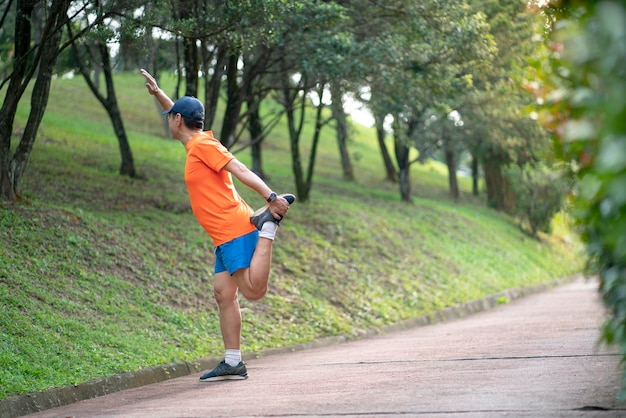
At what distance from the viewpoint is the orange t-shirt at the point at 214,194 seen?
29.0 ft

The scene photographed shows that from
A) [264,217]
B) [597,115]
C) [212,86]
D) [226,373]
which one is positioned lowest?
[226,373]

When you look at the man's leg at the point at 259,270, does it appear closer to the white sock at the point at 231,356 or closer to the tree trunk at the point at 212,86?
the white sock at the point at 231,356

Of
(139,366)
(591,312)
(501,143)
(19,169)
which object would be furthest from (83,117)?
(139,366)

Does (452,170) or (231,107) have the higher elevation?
(231,107)

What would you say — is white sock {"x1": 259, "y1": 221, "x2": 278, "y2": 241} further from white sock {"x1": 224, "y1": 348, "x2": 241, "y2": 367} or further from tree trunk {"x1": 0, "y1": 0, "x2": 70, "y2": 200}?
tree trunk {"x1": 0, "y1": 0, "x2": 70, "y2": 200}

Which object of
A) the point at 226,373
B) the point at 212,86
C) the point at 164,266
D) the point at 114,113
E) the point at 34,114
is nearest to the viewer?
the point at 226,373

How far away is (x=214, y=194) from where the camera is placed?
8898 millimetres

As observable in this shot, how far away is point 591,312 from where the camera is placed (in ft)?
52.6

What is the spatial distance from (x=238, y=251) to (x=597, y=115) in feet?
19.1

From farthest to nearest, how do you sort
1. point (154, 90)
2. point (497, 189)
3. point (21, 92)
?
point (497, 189)
point (21, 92)
point (154, 90)

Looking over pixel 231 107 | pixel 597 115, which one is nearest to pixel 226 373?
pixel 597 115

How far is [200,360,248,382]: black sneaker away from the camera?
30.3 feet

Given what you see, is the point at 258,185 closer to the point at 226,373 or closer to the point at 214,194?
the point at 214,194

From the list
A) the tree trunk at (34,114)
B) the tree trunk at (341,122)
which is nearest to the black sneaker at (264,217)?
the tree trunk at (34,114)
